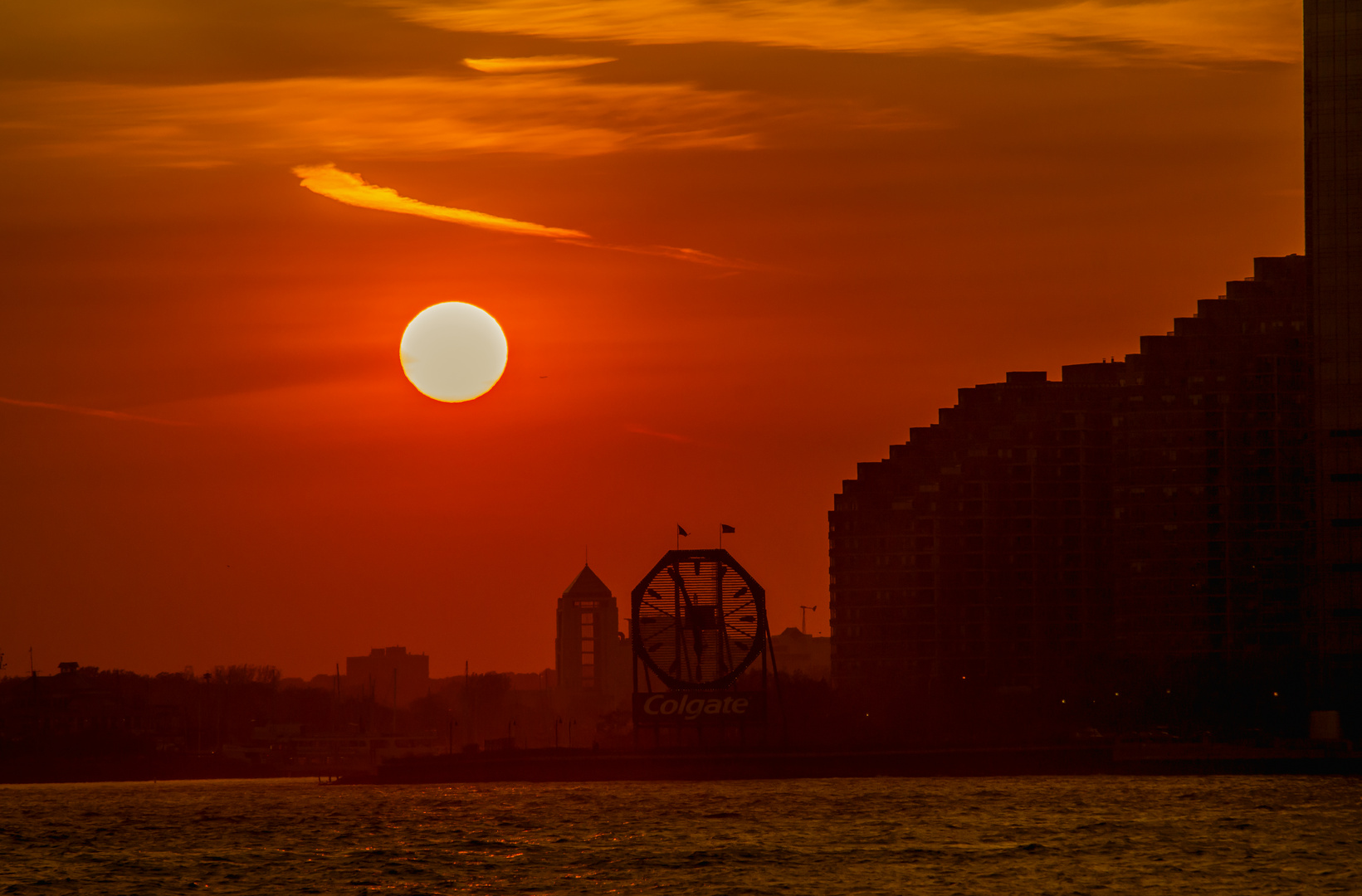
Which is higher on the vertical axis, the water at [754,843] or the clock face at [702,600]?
the clock face at [702,600]

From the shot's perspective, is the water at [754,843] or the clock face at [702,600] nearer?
the water at [754,843]

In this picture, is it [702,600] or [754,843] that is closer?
[754,843]

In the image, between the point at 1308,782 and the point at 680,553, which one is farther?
the point at 680,553

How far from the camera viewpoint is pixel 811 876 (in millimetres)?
95000

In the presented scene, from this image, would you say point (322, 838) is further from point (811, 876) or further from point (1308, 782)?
point (1308, 782)

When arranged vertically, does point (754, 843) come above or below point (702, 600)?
below

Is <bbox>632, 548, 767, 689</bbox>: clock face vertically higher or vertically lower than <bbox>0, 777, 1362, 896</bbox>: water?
higher

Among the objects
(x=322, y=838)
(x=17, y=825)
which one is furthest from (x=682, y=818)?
(x=17, y=825)

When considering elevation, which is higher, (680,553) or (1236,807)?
(680,553)

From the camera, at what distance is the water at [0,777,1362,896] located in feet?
307

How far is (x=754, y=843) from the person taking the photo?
371ft

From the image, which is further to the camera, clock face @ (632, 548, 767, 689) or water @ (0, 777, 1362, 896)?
clock face @ (632, 548, 767, 689)

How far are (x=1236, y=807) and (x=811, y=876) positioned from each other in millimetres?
49066

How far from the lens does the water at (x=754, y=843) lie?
93562 mm
